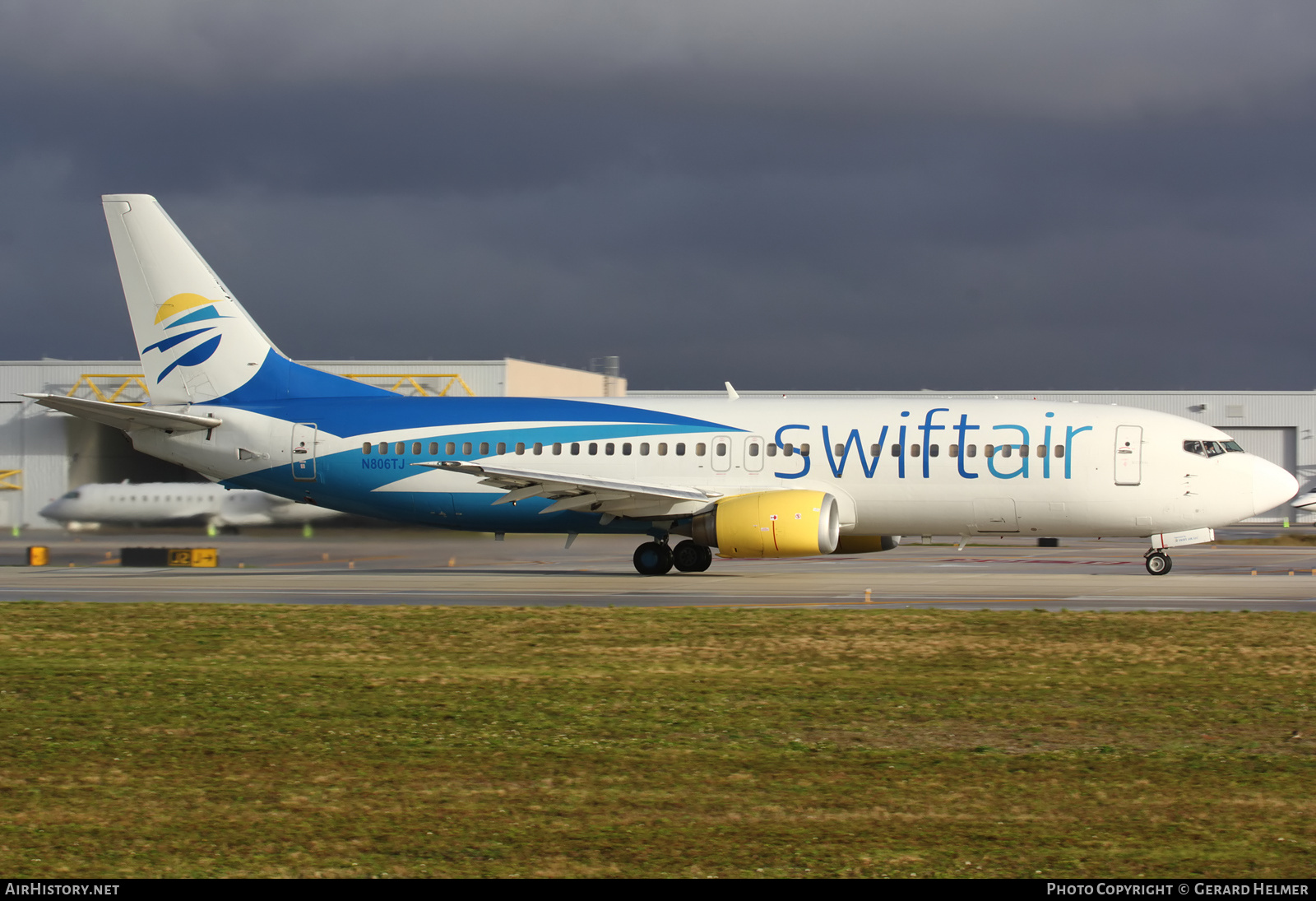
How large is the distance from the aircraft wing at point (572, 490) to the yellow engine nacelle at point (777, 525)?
1370mm

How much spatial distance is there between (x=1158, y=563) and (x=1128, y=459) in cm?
272

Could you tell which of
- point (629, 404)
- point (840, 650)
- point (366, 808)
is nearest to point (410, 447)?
point (629, 404)

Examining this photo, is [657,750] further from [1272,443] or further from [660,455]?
[1272,443]

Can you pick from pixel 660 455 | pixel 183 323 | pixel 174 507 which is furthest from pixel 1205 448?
pixel 174 507

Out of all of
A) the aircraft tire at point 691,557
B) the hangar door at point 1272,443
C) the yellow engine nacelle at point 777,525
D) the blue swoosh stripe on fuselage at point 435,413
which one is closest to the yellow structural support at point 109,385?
the blue swoosh stripe on fuselage at point 435,413

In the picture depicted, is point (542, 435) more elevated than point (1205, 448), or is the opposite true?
point (542, 435)

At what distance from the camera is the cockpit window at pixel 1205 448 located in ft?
94.5

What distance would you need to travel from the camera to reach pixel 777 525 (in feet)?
89.8

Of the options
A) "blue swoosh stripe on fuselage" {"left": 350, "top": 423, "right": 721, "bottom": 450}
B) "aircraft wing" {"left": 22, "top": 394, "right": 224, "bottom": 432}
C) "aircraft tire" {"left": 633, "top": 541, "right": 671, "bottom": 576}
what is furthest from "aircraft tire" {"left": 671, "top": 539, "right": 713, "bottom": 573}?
"aircraft wing" {"left": 22, "top": 394, "right": 224, "bottom": 432}

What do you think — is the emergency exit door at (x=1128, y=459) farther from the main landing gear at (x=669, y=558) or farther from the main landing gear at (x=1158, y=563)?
the main landing gear at (x=669, y=558)

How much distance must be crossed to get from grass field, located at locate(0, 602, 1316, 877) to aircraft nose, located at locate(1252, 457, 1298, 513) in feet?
34.7

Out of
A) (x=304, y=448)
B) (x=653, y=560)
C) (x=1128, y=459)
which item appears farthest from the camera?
(x=304, y=448)
